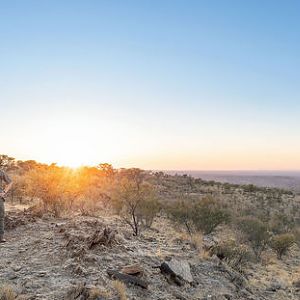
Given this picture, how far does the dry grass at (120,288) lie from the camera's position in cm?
812

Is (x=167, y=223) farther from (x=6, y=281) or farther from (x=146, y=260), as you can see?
(x=6, y=281)

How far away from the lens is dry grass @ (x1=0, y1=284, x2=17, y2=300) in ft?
23.9

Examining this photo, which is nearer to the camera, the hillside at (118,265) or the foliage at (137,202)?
the hillside at (118,265)

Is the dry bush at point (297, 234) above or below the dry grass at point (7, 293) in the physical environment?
below

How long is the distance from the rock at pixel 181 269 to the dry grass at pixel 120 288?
70.0 inches

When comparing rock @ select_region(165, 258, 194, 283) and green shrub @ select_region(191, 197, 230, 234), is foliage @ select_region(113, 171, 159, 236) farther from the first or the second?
rock @ select_region(165, 258, 194, 283)

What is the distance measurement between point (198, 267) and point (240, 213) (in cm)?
1924

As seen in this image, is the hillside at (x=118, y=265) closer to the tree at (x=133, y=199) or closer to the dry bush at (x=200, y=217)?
the tree at (x=133, y=199)

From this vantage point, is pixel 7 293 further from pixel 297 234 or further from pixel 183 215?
pixel 297 234

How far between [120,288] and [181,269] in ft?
7.69

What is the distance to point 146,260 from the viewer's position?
10641 mm

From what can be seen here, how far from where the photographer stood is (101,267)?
9.30 metres

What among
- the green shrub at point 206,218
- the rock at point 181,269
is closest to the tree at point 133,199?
the green shrub at point 206,218

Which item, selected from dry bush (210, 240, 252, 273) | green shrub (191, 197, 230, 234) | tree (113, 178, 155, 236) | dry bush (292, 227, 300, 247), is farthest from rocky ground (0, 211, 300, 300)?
dry bush (292, 227, 300, 247)
